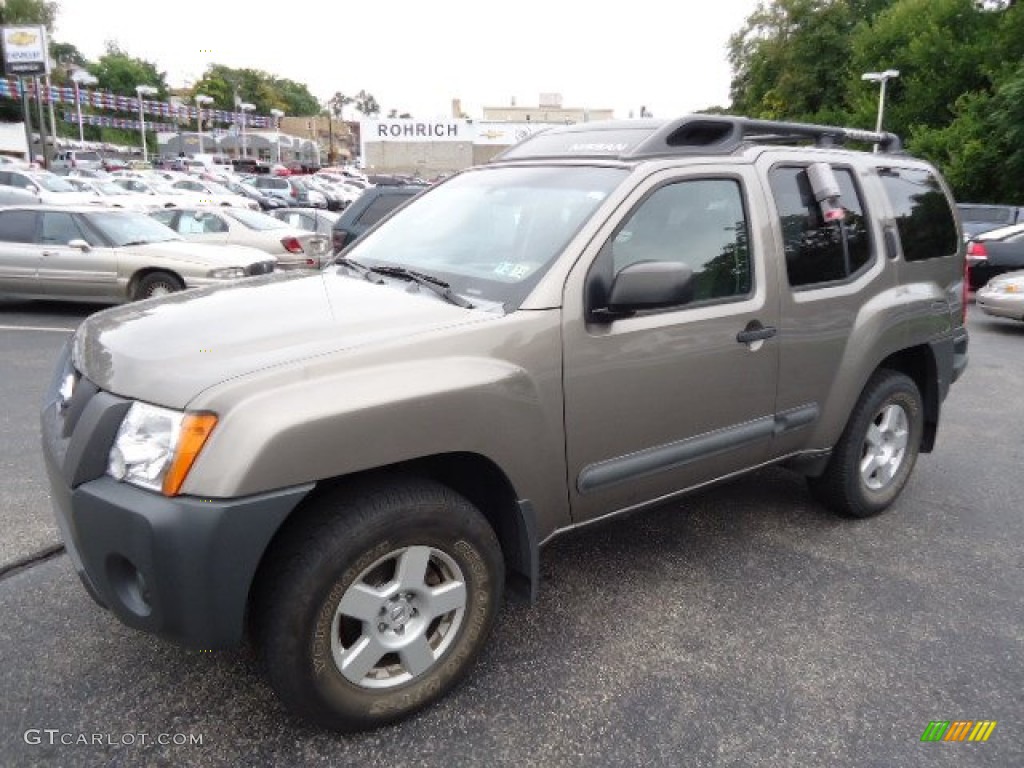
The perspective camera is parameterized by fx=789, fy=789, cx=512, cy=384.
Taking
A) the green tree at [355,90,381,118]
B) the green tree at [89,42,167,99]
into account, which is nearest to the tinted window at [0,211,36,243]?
the green tree at [89,42,167,99]

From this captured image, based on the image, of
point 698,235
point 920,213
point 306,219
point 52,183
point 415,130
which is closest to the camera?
point 698,235

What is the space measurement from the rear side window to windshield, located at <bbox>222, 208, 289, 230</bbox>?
33.4ft

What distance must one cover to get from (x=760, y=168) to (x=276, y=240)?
9.76 m

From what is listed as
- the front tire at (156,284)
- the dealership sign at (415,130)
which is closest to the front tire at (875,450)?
the front tire at (156,284)

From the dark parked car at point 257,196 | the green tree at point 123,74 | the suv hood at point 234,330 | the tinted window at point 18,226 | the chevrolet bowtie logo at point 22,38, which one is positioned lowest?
the suv hood at point 234,330

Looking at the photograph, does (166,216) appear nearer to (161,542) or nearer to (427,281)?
(427,281)

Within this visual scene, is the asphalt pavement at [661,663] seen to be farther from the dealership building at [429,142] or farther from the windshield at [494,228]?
the dealership building at [429,142]

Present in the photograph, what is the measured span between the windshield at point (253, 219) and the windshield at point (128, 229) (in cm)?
156

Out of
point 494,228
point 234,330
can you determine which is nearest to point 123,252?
point 494,228

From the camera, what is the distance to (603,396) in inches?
108

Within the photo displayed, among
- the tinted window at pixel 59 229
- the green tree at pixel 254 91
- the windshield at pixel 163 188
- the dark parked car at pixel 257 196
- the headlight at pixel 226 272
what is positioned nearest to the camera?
the headlight at pixel 226 272

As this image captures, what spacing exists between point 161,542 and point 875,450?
346cm

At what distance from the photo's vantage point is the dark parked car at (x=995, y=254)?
1176 centimetres

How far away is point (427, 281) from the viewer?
2.87m
